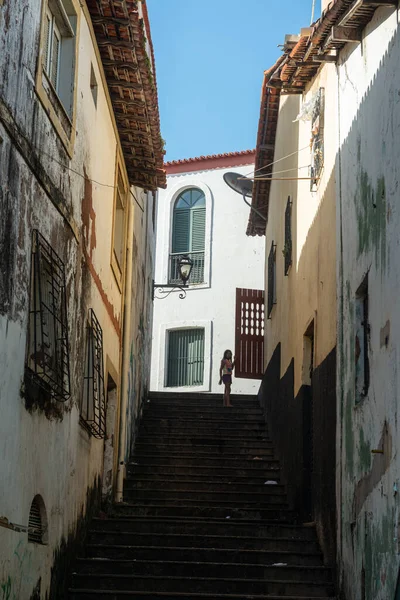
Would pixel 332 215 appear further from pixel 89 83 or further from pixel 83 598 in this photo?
pixel 83 598

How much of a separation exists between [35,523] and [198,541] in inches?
136

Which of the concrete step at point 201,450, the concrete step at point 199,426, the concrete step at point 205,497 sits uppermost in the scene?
the concrete step at point 199,426

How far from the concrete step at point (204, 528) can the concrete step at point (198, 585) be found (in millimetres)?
1686

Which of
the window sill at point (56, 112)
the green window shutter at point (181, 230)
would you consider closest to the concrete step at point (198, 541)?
the window sill at point (56, 112)

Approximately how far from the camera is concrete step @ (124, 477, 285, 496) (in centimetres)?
1517

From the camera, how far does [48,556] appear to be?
30.4 feet

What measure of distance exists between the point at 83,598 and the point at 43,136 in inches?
180

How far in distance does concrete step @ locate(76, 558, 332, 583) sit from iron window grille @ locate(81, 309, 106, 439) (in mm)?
1557

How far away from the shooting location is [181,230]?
2933cm

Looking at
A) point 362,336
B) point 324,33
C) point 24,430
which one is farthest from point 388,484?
point 324,33

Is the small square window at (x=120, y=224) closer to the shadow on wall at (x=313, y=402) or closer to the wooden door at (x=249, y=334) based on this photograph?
the shadow on wall at (x=313, y=402)

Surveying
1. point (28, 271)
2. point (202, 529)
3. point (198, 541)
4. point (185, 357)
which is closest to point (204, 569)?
point (198, 541)

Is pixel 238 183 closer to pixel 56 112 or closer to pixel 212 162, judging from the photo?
pixel 212 162

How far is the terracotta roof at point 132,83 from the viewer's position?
37.5 ft
